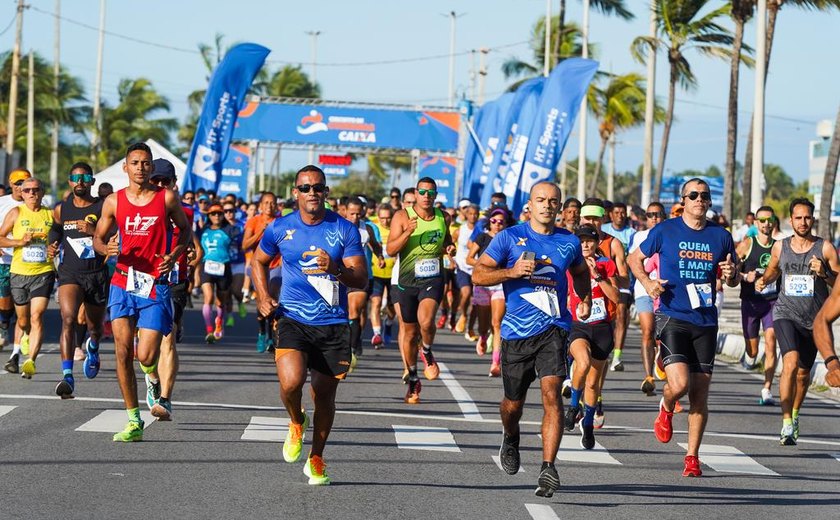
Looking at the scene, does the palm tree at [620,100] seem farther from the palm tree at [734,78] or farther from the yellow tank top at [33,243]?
the yellow tank top at [33,243]

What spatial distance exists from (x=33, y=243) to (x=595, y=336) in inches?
253

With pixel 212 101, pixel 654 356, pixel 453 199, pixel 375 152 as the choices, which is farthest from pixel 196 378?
pixel 453 199

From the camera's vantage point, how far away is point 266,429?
1153cm

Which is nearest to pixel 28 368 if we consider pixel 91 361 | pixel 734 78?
pixel 91 361

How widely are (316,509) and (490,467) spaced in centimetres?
219

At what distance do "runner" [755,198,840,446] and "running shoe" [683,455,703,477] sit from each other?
249cm

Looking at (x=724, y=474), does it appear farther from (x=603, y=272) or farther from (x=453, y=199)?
(x=453, y=199)

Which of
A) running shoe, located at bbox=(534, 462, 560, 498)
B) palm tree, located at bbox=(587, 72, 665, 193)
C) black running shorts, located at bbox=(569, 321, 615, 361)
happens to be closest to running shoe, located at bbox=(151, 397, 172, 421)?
black running shorts, located at bbox=(569, 321, 615, 361)

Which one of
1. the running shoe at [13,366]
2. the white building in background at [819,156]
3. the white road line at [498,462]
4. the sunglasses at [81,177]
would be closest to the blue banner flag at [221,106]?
the running shoe at [13,366]

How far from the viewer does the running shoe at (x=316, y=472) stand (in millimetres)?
8914

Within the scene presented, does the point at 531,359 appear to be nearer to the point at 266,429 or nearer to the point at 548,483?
the point at 548,483

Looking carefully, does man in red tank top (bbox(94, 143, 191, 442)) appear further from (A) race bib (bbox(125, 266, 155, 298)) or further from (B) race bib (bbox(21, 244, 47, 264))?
(B) race bib (bbox(21, 244, 47, 264))

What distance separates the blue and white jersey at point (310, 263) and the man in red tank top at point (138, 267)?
158cm

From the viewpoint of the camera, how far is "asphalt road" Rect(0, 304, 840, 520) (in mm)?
8328
